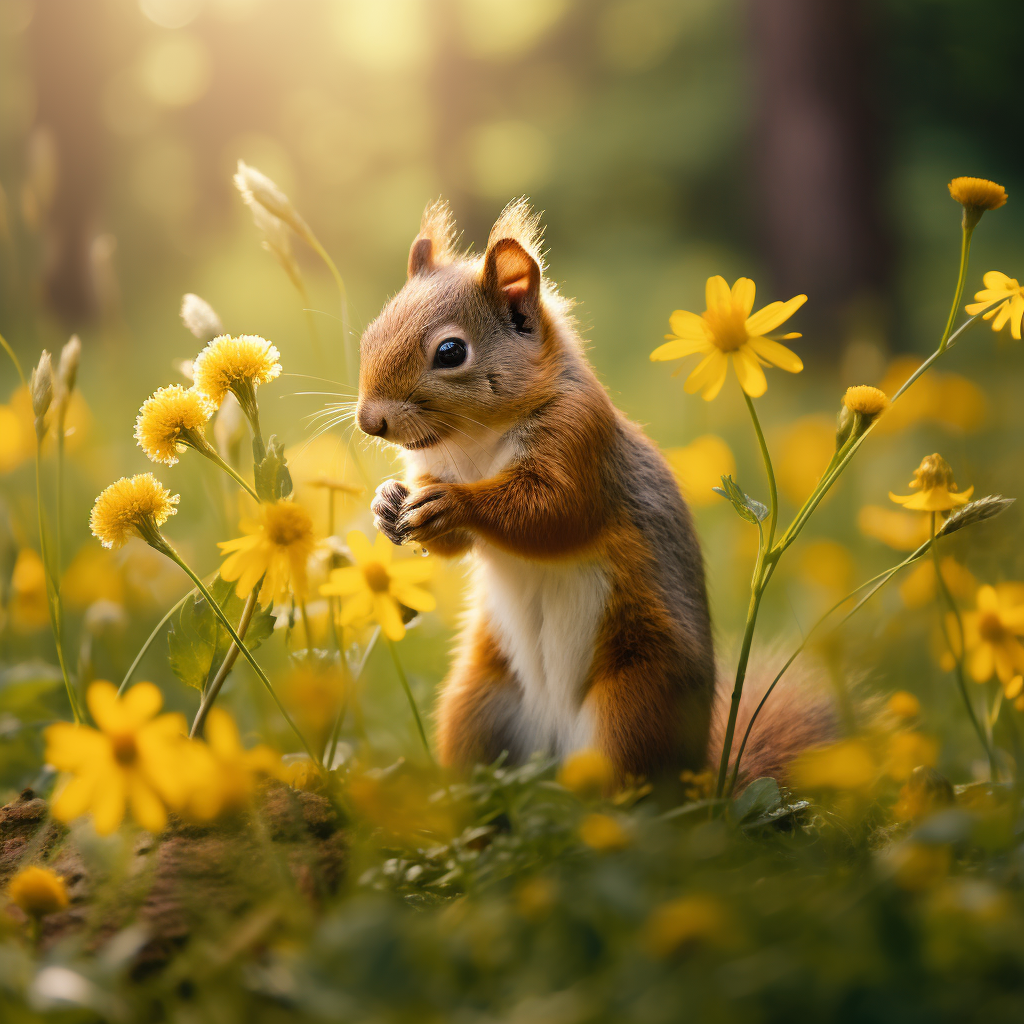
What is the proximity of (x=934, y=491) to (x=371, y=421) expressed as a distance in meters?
1.09

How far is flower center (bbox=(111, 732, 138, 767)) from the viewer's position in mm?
1279

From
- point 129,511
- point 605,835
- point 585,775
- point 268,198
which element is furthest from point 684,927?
point 268,198

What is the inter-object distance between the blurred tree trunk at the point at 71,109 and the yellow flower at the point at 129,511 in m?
8.06

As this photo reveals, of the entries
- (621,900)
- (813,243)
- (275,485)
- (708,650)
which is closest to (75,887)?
(275,485)

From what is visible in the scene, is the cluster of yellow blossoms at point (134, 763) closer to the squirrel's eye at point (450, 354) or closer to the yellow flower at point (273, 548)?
the yellow flower at point (273, 548)

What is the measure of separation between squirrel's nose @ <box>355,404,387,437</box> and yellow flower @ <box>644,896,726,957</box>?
4.09 feet

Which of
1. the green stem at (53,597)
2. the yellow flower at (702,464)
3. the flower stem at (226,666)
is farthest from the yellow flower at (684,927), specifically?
the yellow flower at (702,464)

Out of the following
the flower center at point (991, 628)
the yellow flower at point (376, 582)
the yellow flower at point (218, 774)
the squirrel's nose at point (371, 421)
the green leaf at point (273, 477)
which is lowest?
the flower center at point (991, 628)

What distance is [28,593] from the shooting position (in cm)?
258

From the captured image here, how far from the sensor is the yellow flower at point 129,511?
159 centimetres

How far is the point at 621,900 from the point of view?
103 cm

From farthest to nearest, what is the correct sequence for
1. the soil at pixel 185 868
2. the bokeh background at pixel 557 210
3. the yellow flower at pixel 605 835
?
the bokeh background at pixel 557 210, the soil at pixel 185 868, the yellow flower at pixel 605 835

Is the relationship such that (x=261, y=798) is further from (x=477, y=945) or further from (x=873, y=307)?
(x=873, y=307)

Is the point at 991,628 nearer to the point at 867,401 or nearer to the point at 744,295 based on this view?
the point at 867,401
